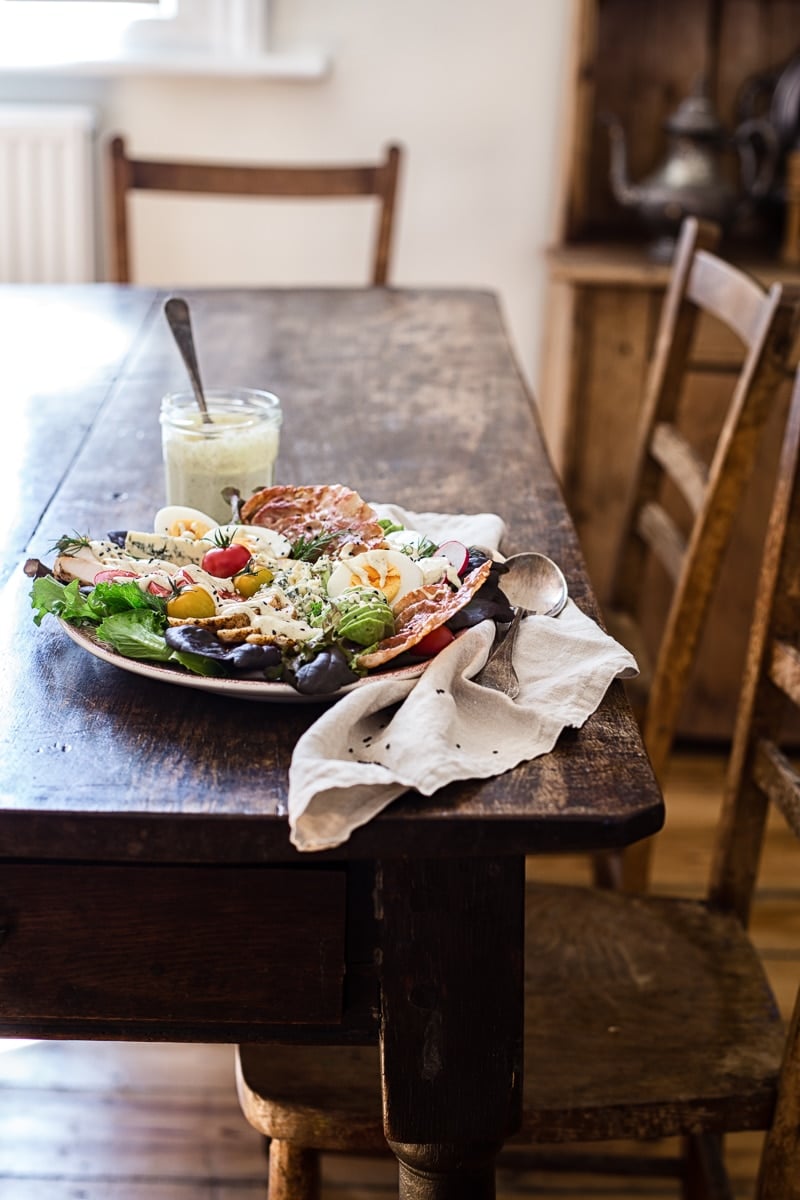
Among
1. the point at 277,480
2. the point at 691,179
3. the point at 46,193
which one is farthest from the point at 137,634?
the point at 46,193

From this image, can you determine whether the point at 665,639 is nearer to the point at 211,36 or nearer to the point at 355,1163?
the point at 355,1163

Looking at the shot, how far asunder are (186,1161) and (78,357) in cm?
95

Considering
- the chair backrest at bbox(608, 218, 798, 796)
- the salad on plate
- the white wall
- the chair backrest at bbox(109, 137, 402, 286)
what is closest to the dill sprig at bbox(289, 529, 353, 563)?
the salad on plate

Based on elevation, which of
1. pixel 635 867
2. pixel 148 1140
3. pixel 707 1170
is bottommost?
pixel 148 1140

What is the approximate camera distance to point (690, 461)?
5.05ft

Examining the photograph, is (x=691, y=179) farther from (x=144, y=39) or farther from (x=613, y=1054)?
(x=613, y=1054)

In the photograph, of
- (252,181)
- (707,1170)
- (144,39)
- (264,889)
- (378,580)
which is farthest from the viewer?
(144,39)

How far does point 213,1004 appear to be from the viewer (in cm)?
73

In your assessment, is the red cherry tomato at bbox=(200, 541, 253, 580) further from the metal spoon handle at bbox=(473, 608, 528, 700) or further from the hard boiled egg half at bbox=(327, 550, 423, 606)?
the metal spoon handle at bbox=(473, 608, 528, 700)

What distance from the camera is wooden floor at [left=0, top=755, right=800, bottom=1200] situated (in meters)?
1.49

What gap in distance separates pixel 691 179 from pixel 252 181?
737 mm

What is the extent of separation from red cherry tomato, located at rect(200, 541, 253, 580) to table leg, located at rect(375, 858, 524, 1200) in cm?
24

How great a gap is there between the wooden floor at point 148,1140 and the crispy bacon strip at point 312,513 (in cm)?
88

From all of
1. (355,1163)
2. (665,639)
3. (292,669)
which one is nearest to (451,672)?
(292,669)
